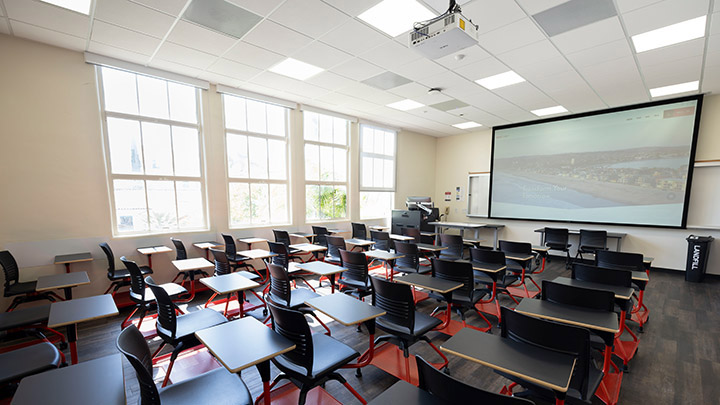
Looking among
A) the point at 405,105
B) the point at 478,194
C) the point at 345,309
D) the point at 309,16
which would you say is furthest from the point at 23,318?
the point at 478,194

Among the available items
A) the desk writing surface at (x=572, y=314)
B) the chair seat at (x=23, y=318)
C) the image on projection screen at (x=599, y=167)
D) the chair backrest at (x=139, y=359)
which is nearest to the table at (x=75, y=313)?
the chair seat at (x=23, y=318)

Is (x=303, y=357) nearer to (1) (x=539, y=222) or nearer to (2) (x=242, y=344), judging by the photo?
(2) (x=242, y=344)

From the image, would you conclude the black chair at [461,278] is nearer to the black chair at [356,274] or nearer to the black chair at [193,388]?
the black chair at [356,274]

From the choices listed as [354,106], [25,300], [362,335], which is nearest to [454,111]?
[354,106]

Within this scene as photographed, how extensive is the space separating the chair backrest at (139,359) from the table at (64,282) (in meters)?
2.19

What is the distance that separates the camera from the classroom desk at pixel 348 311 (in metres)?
2.09

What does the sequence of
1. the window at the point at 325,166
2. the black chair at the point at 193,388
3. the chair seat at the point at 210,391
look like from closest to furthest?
1. the black chair at the point at 193,388
2. the chair seat at the point at 210,391
3. the window at the point at 325,166

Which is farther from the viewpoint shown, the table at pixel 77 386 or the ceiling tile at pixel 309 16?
the ceiling tile at pixel 309 16

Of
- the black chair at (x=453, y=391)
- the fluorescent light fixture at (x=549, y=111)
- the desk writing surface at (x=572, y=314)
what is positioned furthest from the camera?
the fluorescent light fixture at (x=549, y=111)

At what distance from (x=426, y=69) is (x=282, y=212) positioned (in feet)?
14.0

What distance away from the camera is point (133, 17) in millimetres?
3111

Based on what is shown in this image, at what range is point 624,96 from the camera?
18.0 ft

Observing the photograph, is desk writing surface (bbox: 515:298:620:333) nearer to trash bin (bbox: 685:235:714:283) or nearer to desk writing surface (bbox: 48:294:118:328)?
desk writing surface (bbox: 48:294:118:328)

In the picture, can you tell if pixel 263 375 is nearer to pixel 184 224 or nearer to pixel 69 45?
pixel 184 224
